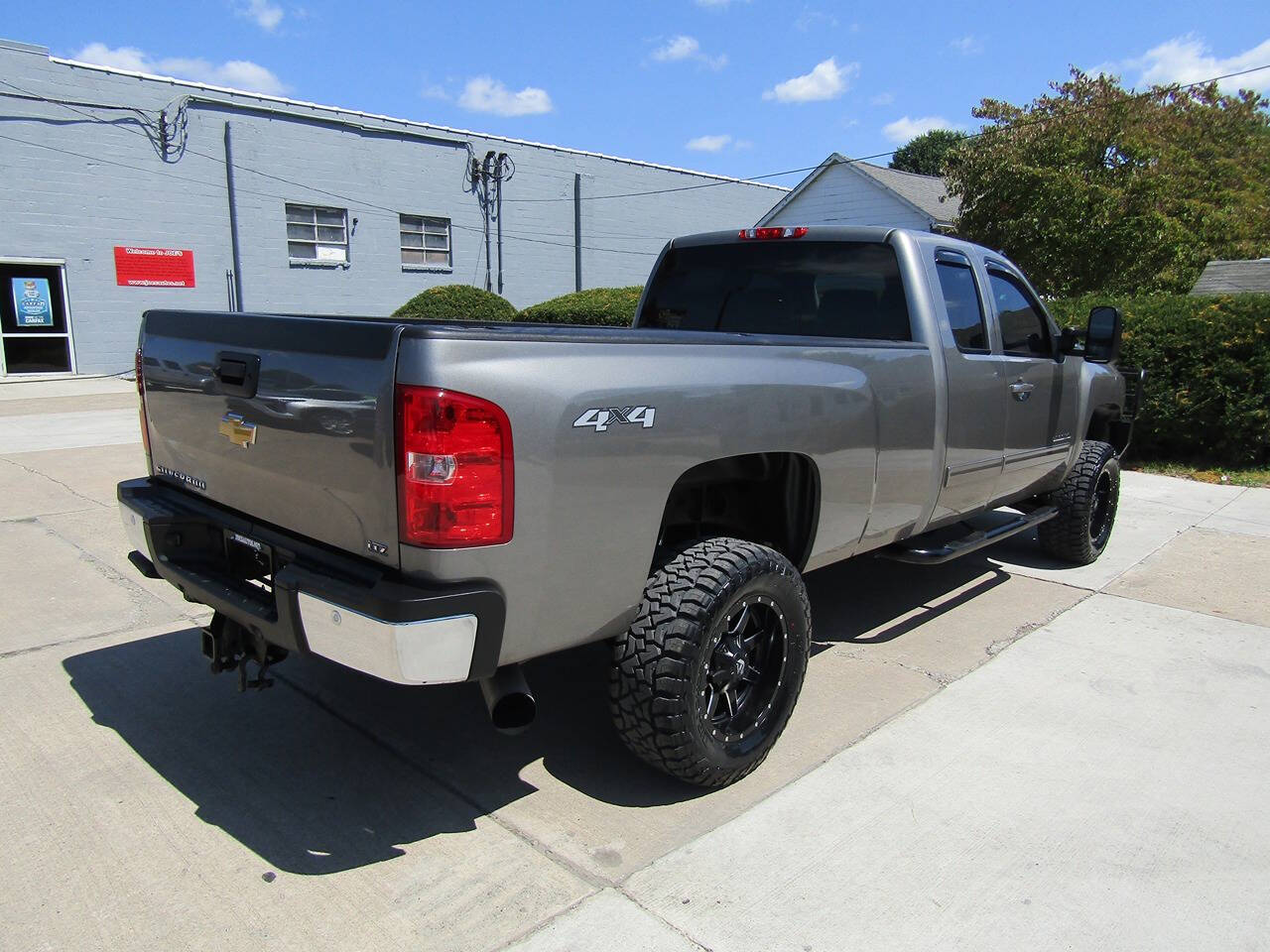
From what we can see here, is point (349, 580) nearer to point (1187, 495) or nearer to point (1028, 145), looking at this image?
point (1187, 495)

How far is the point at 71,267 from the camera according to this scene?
17.0 metres

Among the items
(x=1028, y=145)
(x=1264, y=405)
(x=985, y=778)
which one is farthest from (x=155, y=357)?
(x=1028, y=145)

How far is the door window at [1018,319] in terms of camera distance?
16.2 feet

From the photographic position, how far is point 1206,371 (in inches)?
374

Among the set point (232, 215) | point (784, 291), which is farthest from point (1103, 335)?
point (232, 215)

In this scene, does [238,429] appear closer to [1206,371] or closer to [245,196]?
[1206,371]

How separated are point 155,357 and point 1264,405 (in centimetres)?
1011

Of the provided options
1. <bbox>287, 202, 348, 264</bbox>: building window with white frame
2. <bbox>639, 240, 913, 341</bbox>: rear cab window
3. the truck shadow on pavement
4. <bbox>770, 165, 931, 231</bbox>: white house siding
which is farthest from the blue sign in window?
<bbox>770, 165, 931, 231</bbox>: white house siding

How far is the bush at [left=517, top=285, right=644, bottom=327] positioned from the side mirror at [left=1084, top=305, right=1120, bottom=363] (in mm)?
9790

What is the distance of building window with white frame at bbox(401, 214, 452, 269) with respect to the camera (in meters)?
22.0

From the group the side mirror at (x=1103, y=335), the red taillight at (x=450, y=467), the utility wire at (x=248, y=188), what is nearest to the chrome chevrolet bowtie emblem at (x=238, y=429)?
the red taillight at (x=450, y=467)

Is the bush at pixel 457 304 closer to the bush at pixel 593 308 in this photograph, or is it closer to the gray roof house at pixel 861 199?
the bush at pixel 593 308

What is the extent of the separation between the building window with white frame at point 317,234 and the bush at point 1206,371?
639 inches

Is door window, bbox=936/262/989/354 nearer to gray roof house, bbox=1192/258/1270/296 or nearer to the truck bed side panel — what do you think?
the truck bed side panel
